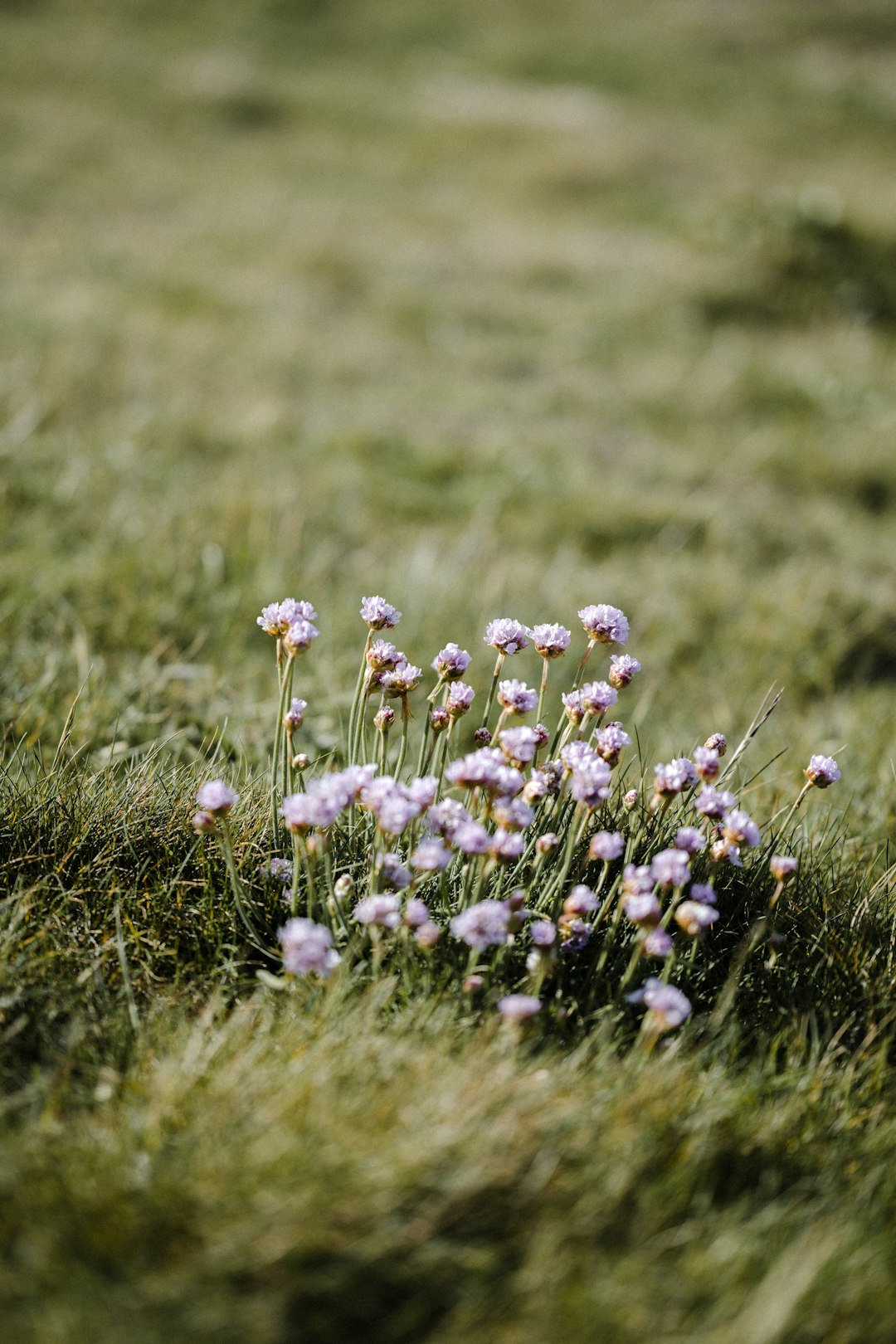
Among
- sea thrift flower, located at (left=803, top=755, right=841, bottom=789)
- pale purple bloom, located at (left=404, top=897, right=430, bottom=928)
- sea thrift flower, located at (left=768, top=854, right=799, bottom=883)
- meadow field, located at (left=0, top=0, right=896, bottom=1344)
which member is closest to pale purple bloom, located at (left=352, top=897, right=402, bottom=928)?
pale purple bloom, located at (left=404, top=897, right=430, bottom=928)

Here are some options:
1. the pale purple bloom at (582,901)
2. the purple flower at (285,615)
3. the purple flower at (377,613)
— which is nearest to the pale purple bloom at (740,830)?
the pale purple bloom at (582,901)

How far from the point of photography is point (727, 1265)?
1.29 meters

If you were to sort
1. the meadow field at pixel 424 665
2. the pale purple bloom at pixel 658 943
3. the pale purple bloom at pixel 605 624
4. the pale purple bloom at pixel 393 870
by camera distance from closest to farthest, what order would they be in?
1. the meadow field at pixel 424 665
2. the pale purple bloom at pixel 658 943
3. the pale purple bloom at pixel 393 870
4. the pale purple bloom at pixel 605 624

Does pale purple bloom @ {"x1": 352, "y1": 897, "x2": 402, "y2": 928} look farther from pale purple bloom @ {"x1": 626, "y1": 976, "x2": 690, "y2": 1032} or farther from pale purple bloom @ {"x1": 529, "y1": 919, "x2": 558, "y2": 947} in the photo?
pale purple bloom @ {"x1": 626, "y1": 976, "x2": 690, "y2": 1032}

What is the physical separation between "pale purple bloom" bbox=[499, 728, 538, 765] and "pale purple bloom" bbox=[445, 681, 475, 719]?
125mm

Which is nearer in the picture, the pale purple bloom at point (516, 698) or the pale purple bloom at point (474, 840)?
the pale purple bloom at point (474, 840)

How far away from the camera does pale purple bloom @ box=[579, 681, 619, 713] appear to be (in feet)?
5.95

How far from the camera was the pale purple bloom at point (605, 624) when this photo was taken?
191cm

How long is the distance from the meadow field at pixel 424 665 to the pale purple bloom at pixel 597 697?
545 mm

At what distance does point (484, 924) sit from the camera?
1577 mm

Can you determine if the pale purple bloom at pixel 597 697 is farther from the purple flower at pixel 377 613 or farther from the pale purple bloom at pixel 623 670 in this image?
the purple flower at pixel 377 613

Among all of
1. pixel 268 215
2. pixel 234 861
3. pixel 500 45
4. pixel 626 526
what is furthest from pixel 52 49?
pixel 234 861

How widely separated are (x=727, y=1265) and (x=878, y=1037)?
722 mm

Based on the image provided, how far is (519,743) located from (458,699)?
176 mm
